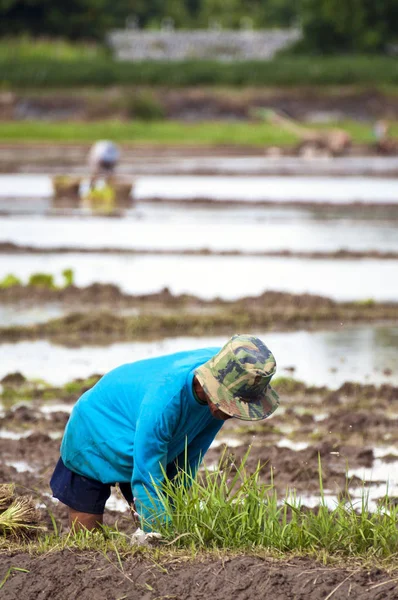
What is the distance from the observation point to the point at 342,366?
10648 mm

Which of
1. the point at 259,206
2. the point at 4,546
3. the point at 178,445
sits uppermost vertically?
the point at 178,445

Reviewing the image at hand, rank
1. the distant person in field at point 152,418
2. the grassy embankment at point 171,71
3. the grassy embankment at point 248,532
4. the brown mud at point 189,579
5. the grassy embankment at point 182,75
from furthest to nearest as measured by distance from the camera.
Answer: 1. the grassy embankment at point 171,71
2. the grassy embankment at point 182,75
3. the grassy embankment at point 248,532
4. the distant person in field at point 152,418
5. the brown mud at point 189,579

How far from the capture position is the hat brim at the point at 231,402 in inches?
187

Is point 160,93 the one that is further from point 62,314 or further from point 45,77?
point 62,314

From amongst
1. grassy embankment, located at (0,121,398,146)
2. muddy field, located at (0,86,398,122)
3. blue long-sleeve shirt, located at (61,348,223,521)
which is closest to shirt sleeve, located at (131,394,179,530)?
blue long-sleeve shirt, located at (61,348,223,521)

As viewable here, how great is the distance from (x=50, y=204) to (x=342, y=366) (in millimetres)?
15584

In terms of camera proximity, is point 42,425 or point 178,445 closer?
point 178,445

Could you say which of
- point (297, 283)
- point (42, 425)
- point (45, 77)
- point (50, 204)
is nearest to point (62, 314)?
point (297, 283)

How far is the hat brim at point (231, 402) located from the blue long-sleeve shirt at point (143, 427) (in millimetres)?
144

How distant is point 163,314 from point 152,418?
8.00 m

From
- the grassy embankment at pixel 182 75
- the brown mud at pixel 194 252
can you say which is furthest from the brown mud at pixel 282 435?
the grassy embankment at pixel 182 75

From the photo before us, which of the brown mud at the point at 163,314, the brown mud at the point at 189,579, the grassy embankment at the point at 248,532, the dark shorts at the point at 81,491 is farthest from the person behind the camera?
the brown mud at the point at 163,314

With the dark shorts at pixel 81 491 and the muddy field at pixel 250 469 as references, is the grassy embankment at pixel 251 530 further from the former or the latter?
the dark shorts at pixel 81 491

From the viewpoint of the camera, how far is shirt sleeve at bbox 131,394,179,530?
4855 millimetres
